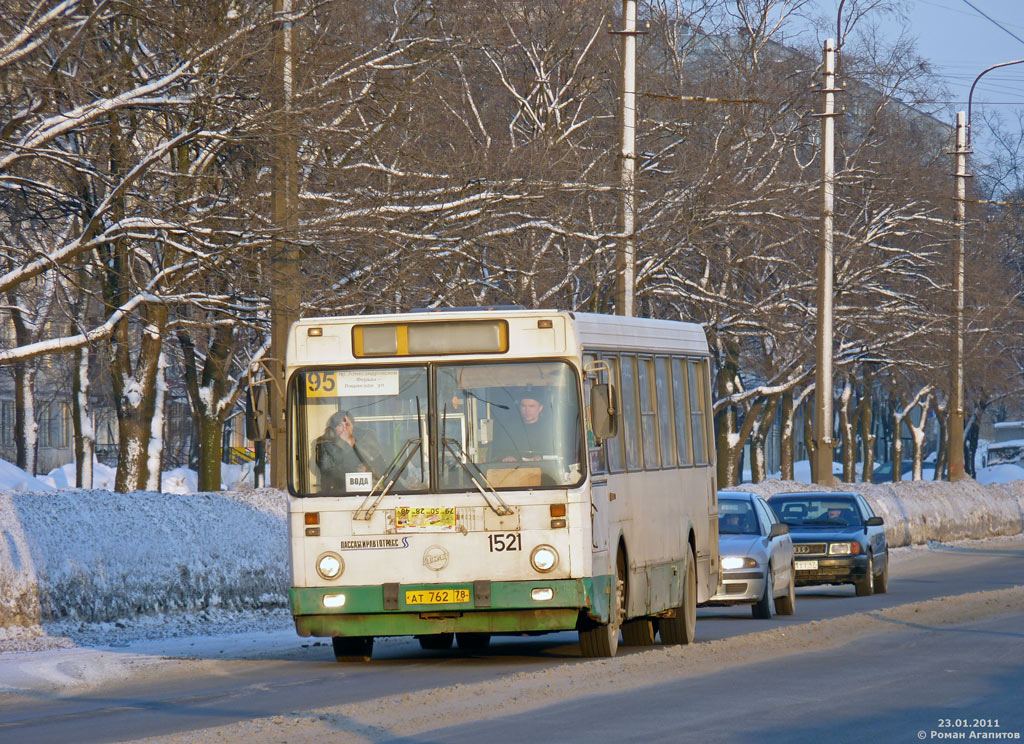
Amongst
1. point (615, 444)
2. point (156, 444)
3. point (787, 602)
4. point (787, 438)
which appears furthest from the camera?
point (787, 438)

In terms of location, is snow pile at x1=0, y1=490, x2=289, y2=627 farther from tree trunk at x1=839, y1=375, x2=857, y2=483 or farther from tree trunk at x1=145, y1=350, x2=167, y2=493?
tree trunk at x1=839, y1=375, x2=857, y2=483

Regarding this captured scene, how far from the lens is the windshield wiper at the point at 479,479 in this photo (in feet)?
43.3

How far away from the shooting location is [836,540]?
82.0ft

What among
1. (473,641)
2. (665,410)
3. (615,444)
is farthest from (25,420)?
(615,444)

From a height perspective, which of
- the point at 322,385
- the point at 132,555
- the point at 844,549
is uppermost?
the point at 322,385

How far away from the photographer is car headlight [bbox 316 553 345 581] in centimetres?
1330

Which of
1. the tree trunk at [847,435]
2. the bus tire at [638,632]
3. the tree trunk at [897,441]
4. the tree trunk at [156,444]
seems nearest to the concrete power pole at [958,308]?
the tree trunk at [847,435]

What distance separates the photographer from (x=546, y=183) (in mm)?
22828

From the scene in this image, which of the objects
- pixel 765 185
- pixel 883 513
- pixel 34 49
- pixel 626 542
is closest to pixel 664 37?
pixel 765 185

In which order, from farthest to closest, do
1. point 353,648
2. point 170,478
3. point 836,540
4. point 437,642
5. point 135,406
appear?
1. point 170,478
2. point 135,406
3. point 836,540
4. point 437,642
5. point 353,648

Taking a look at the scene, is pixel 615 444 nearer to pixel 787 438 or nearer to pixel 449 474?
pixel 449 474

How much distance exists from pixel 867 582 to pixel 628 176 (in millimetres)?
7283

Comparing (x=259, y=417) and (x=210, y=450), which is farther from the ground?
(x=210, y=450)

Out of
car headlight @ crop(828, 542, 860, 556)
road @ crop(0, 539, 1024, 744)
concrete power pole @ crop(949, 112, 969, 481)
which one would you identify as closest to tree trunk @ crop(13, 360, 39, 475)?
concrete power pole @ crop(949, 112, 969, 481)
